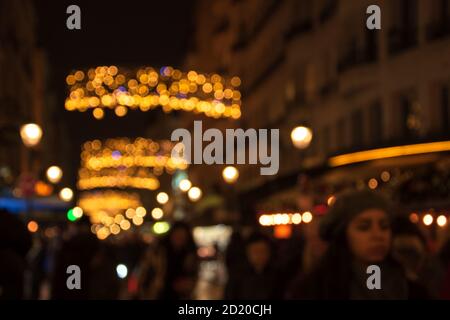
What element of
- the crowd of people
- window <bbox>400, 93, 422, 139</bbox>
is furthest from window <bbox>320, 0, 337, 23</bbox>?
the crowd of people

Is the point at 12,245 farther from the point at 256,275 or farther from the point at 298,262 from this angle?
the point at 256,275

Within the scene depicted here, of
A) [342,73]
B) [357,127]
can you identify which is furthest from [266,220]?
[342,73]

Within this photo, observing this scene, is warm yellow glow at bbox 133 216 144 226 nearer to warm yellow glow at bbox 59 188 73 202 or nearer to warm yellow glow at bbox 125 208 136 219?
warm yellow glow at bbox 125 208 136 219

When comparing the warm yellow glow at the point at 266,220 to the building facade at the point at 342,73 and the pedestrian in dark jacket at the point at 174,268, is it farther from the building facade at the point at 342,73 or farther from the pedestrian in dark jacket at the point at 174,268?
the pedestrian in dark jacket at the point at 174,268

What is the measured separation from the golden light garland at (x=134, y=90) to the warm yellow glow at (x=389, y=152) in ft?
11.6

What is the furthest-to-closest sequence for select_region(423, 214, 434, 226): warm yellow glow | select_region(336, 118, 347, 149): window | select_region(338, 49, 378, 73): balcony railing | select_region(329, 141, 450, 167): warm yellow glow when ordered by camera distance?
select_region(336, 118, 347, 149): window → select_region(338, 49, 378, 73): balcony railing → select_region(329, 141, 450, 167): warm yellow glow → select_region(423, 214, 434, 226): warm yellow glow

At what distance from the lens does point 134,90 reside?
29.0m

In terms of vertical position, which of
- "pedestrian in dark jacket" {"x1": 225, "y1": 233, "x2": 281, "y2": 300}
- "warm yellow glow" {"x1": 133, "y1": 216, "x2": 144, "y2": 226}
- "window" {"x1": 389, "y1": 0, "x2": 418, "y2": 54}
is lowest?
"pedestrian in dark jacket" {"x1": 225, "y1": 233, "x2": 281, "y2": 300}

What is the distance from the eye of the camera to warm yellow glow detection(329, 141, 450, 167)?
24141 millimetres

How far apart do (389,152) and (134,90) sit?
7193mm

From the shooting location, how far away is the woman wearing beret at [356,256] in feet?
13.4

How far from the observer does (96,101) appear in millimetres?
27781

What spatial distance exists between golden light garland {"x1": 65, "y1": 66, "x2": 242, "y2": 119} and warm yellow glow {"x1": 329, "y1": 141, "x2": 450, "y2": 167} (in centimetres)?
352
